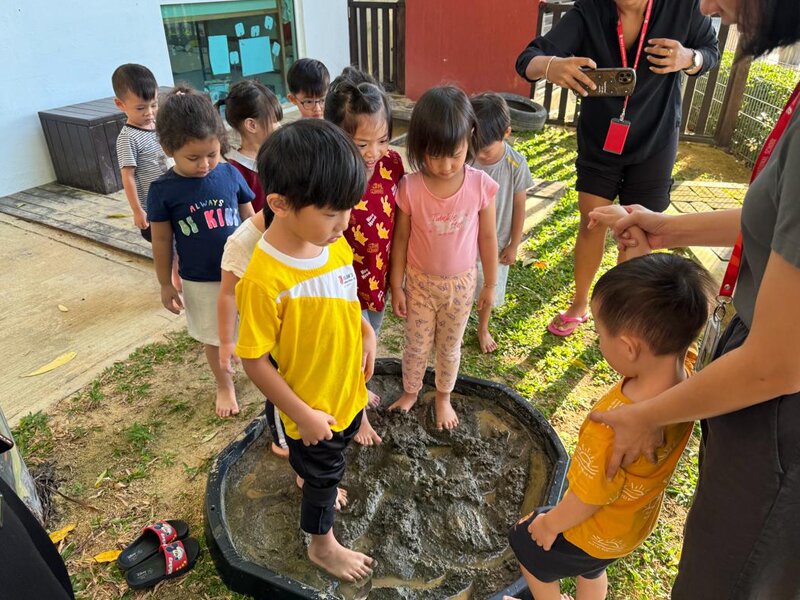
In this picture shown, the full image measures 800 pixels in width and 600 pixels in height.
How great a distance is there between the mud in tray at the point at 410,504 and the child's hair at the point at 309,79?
191cm

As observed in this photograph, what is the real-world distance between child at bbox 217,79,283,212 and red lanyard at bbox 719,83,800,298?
2156mm

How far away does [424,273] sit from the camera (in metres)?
2.54

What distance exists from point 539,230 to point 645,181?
1.81 meters

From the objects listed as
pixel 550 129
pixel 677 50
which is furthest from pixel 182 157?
pixel 550 129

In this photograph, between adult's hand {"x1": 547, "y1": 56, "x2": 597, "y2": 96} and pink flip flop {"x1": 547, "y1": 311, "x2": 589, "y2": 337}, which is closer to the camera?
adult's hand {"x1": 547, "y1": 56, "x2": 597, "y2": 96}

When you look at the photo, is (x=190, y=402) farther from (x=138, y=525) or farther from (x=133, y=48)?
(x=133, y=48)

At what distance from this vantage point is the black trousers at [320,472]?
1.85 metres

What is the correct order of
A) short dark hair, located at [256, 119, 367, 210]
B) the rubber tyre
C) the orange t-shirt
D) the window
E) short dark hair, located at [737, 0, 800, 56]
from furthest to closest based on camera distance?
the rubber tyre < the window < short dark hair, located at [256, 119, 367, 210] < the orange t-shirt < short dark hair, located at [737, 0, 800, 56]

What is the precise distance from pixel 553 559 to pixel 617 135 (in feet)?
6.83

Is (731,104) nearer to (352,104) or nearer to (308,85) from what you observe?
(308,85)

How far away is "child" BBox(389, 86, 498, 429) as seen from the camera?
222 centimetres

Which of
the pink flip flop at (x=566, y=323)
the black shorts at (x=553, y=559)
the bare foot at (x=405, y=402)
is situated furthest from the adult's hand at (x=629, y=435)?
the pink flip flop at (x=566, y=323)

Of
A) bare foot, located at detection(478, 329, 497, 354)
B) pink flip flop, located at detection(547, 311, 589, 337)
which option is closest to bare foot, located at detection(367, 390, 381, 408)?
bare foot, located at detection(478, 329, 497, 354)

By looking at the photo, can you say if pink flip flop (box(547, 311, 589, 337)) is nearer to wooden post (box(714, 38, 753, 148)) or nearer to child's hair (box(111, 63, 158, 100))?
child's hair (box(111, 63, 158, 100))
